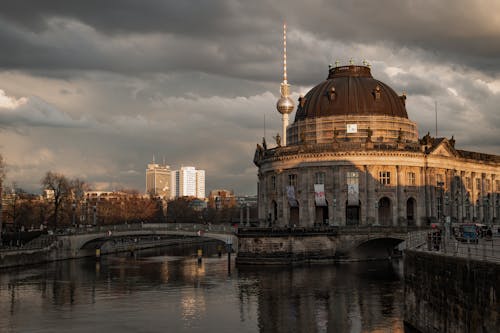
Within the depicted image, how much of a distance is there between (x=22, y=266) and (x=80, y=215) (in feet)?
309

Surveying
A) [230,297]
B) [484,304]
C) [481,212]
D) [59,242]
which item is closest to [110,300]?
[230,297]

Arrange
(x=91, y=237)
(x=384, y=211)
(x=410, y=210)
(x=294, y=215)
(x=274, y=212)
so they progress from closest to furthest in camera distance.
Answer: (x=91, y=237) < (x=384, y=211) < (x=410, y=210) < (x=294, y=215) < (x=274, y=212)

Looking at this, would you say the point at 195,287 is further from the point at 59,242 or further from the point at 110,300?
the point at 59,242

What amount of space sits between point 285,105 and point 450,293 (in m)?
122

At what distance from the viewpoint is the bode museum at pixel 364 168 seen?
4424 inches

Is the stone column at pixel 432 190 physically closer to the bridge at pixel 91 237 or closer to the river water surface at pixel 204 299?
the river water surface at pixel 204 299

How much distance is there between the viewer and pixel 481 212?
133000 millimetres

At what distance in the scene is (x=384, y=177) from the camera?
113m

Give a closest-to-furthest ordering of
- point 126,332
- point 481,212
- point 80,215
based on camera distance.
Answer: point 126,332 → point 481,212 → point 80,215

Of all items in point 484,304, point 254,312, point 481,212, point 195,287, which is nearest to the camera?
point 484,304

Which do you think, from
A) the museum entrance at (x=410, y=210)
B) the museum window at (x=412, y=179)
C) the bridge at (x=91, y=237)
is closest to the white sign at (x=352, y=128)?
the museum window at (x=412, y=179)

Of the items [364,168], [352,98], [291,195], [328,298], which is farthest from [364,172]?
[328,298]

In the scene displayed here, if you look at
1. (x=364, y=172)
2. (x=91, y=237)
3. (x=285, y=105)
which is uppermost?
(x=285, y=105)

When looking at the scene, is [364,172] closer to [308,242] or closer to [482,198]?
[308,242]
